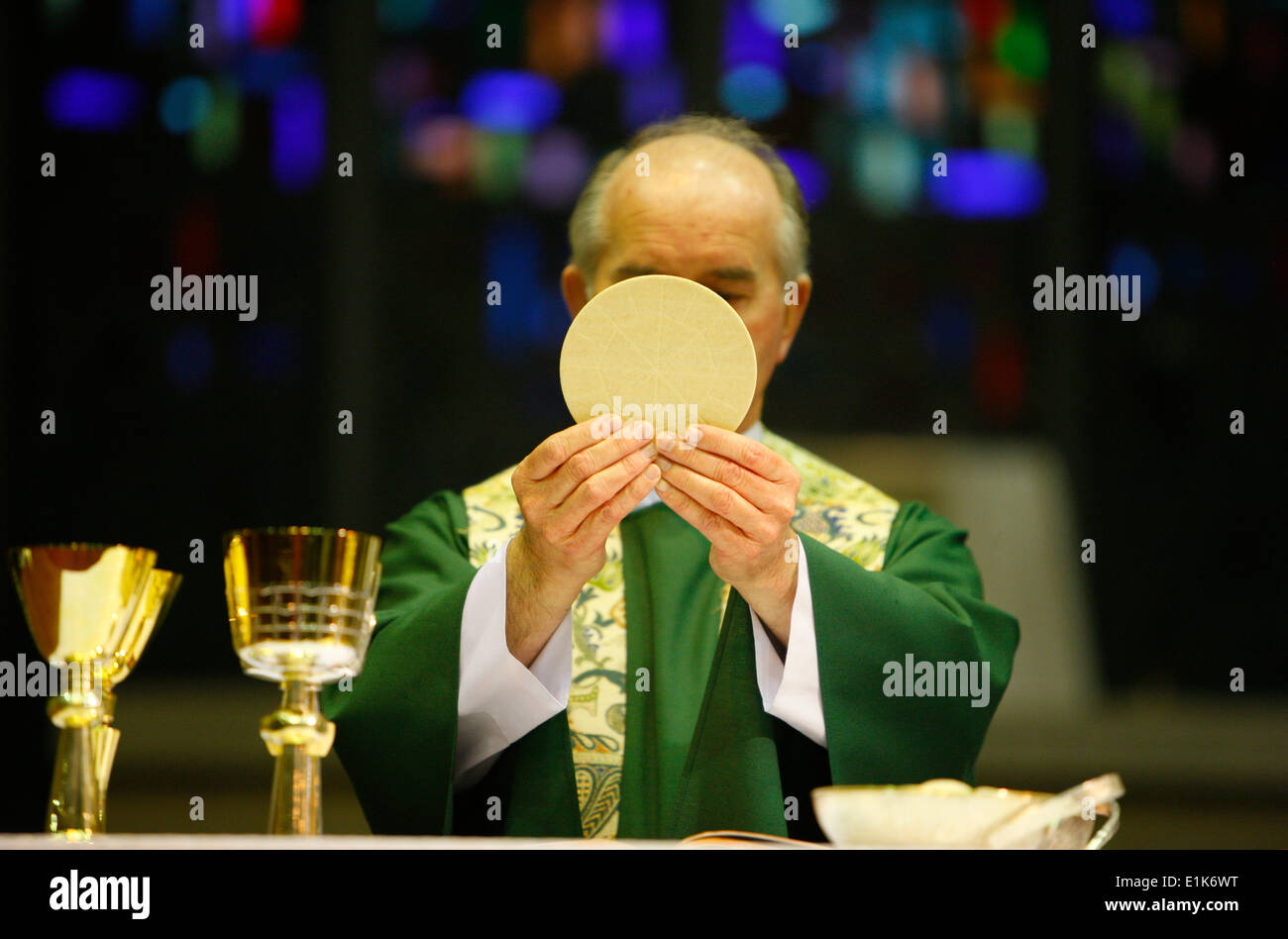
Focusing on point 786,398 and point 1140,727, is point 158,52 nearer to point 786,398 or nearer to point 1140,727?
point 786,398

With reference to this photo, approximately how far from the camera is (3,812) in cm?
470

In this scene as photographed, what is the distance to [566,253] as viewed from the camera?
6.16 meters

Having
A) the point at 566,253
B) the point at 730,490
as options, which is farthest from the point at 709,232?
the point at 566,253

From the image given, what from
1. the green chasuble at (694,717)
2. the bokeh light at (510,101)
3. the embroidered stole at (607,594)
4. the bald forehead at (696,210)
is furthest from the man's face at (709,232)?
the bokeh light at (510,101)

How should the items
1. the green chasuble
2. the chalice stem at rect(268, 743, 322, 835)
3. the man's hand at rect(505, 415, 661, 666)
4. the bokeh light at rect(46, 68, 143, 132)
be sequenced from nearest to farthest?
the chalice stem at rect(268, 743, 322, 835), the man's hand at rect(505, 415, 661, 666), the green chasuble, the bokeh light at rect(46, 68, 143, 132)

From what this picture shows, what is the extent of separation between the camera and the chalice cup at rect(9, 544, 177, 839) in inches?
Result: 73.1

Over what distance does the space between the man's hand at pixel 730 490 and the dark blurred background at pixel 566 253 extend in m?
3.60

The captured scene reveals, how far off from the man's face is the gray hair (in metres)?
0.02

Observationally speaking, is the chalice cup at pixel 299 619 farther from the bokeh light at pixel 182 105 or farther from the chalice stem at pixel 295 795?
the bokeh light at pixel 182 105

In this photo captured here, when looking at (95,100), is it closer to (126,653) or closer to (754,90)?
(754,90)

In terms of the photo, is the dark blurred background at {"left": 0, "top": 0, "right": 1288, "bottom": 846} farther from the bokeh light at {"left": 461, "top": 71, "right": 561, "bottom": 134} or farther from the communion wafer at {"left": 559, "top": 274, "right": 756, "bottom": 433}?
the communion wafer at {"left": 559, "top": 274, "right": 756, "bottom": 433}

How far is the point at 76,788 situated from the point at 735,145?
5.91 ft

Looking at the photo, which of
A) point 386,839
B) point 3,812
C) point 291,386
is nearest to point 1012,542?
point 291,386

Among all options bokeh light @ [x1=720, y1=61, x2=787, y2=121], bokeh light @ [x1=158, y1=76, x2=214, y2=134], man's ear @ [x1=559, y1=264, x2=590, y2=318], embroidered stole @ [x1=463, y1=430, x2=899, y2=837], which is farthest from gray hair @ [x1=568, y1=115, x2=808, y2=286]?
bokeh light @ [x1=158, y1=76, x2=214, y2=134]
